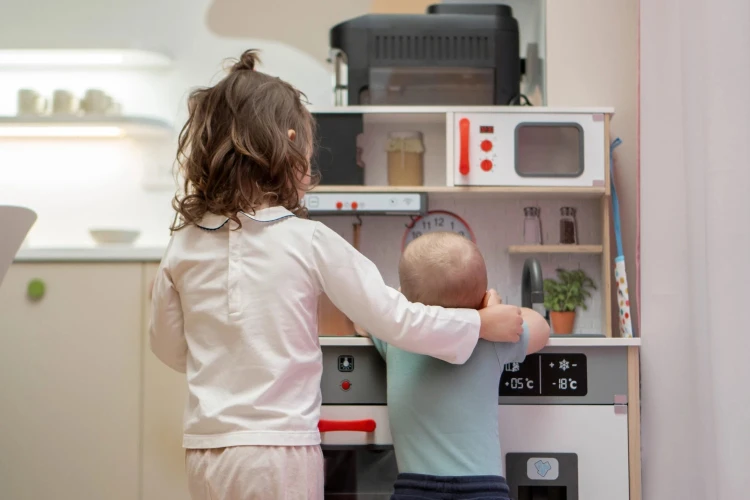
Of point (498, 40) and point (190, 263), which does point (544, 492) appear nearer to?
point (190, 263)

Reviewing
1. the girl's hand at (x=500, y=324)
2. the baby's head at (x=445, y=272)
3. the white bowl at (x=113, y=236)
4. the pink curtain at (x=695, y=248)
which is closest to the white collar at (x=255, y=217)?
the baby's head at (x=445, y=272)

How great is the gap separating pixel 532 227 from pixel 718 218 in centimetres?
113

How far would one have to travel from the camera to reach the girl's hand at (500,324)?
55.3 inches

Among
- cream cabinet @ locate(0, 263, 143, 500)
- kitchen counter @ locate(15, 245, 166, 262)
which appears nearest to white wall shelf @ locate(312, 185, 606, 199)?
kitchen counter @ locate(15, 245, 166, 262)

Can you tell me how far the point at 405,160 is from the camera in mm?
2332

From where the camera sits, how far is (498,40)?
2.19m

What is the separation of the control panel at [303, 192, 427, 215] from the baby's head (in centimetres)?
72

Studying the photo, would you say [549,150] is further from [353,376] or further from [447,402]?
[447,402]

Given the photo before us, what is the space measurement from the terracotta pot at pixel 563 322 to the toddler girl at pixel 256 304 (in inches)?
35.7

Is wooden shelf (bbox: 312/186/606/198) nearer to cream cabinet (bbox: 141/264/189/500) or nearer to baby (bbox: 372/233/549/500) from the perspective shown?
cream cabinet (bbox: 141/264/189/500)

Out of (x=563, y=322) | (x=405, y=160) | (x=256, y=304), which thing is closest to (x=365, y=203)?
(x=405, y=160)

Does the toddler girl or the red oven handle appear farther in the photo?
the red oven handle

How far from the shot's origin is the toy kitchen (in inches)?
64.3

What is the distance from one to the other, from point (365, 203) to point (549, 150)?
55cm
